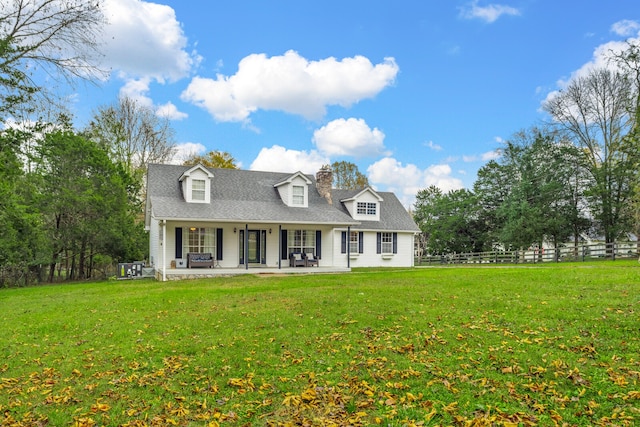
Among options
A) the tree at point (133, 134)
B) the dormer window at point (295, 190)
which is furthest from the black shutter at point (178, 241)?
the tree at point (133, 134)

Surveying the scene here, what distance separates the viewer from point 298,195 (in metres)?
22.1

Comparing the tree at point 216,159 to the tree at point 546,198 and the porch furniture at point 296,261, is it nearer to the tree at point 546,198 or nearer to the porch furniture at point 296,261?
the porch furniture at point 296,261

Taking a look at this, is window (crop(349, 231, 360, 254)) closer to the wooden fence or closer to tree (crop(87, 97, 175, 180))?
the wooden fence

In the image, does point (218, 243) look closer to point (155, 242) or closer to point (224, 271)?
point (224, 271)

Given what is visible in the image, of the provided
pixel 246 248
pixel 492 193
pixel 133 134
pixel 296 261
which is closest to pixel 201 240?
pixel 246 248

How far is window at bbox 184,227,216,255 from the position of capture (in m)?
19.1

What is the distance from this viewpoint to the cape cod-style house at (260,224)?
18.7 meters

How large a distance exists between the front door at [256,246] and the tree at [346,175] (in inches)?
1017

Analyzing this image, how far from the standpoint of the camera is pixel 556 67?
65.1 feet

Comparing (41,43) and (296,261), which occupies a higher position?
(41,43)

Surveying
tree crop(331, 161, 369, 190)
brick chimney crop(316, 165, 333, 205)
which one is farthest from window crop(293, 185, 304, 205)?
tree crop(331, 161, 369, 190)

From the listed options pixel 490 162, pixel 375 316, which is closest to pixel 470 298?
pixel 375 316

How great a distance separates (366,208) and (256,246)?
7789 millimetres

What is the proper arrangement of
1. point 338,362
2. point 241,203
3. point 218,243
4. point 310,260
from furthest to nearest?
Result: point 310,260 → point 241,203 → point 218,243 → point 338,362
